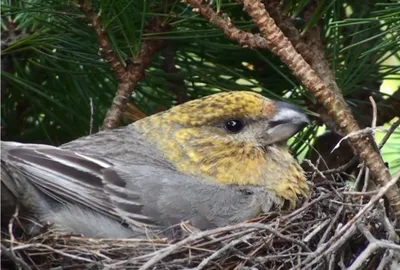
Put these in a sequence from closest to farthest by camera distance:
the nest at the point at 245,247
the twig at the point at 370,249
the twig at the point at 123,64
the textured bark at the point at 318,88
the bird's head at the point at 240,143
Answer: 1. the twig at the point at 370,249
2. the nest at the point at 245,247
3. the textured bark at the point at 318,88
4. the twig at the point at 123,64
5. the bird's head at the point at 240,143

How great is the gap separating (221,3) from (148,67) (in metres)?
0.61

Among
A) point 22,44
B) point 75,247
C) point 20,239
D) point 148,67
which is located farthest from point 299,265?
point 22,44

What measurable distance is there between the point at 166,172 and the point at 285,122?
51 cm

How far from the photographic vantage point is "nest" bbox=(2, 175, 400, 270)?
10.4 feet

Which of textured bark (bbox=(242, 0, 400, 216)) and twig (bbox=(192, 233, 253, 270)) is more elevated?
textured bark (bbox=(242, 0, 400, 216))

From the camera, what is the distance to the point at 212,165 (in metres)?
3.90

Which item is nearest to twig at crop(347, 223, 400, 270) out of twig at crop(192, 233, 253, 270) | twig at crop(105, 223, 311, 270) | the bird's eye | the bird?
twig at crop(105, 223, 311, 270)

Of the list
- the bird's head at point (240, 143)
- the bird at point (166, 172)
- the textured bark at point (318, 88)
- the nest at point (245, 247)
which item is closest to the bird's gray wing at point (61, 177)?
the bird at point (166, 172)

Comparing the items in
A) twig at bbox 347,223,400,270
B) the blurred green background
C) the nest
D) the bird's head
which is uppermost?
the blurred green background

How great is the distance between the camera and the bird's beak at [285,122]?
3.75 metres

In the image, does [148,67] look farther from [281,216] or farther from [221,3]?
[281,216]

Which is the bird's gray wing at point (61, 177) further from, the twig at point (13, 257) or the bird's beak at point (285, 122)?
the bird's beak at point (285, 122)

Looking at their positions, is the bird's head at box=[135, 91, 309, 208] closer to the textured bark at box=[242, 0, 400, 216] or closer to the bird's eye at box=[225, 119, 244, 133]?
the bird's eye at box=[225, 119, 244, 133]

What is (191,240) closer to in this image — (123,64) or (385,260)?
(385,260)
